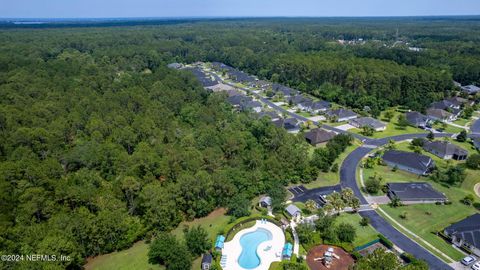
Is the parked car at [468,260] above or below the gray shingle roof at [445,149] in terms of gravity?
below

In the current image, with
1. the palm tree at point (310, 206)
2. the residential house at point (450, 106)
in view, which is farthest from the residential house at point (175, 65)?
the palm tree at point (310, 206)

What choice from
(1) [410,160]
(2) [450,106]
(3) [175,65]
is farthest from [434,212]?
(3) [175,65]

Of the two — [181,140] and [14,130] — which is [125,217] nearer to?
[181,140]

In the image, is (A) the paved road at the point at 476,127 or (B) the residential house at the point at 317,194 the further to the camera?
(A) the paved road at the point at 476,127

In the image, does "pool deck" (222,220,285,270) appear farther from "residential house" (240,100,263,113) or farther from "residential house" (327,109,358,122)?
"residential house" (327,109,358,122)

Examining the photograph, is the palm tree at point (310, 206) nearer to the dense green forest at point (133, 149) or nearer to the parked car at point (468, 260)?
the dense green forest at point (133, 149)

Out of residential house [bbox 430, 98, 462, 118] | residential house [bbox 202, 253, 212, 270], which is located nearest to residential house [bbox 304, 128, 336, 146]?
residential house [bbox 202, 253, 212, 270]
